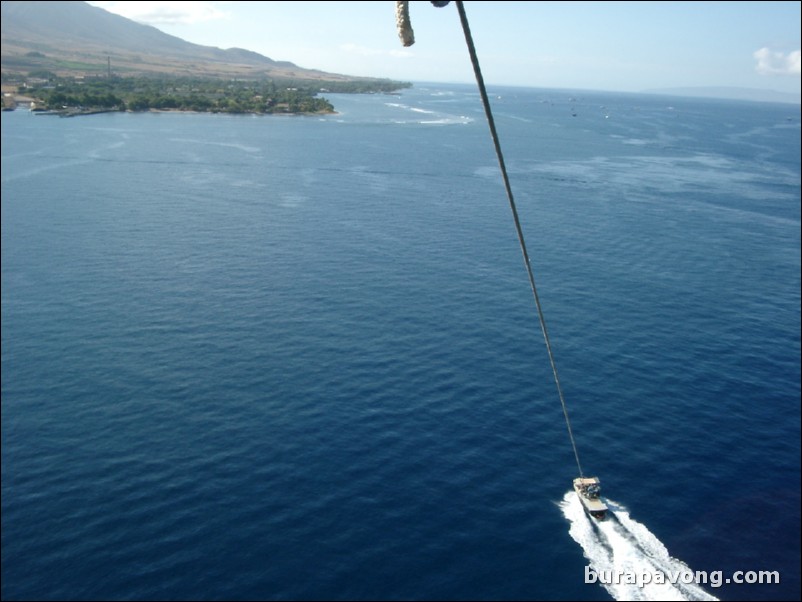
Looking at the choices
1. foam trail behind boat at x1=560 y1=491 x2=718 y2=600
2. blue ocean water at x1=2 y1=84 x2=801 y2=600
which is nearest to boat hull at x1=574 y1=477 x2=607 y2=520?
foam trail behind boat at x1=560 y1=491 x2=718 y2=600

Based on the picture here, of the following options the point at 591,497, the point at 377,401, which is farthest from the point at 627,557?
the point at 377,401

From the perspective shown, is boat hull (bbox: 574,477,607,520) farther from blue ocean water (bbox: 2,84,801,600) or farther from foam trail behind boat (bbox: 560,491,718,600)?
blue ocean water (bbox: 2,84,801,600)

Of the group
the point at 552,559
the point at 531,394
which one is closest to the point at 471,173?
the point at 531,394

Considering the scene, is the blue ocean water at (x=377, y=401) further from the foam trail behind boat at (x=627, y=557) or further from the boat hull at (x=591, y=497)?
the boat hull at (x=591, y=497)

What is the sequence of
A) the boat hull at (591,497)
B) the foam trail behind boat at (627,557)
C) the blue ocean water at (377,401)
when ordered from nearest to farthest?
the foam trail behind boat at (627,557)
the blue ocean water at (377,401)
the boat hull at (591,497)

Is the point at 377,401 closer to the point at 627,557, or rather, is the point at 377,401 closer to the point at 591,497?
the point at 591,497

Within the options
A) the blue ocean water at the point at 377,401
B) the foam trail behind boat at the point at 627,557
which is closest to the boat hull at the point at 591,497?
the foam trail behind boat at the point at 627,557
